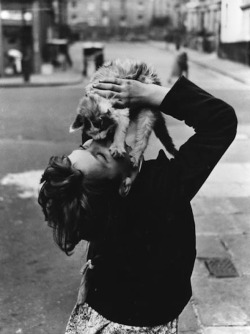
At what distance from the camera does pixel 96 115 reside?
63.7 inches

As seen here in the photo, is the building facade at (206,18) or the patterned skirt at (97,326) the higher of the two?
the building facade at (206,18)

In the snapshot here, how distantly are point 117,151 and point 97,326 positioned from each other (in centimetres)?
69

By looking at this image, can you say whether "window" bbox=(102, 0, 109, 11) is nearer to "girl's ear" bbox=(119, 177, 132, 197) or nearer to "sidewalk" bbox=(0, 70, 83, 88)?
"sidewalk" bbox=(0, 70, 83, 88)

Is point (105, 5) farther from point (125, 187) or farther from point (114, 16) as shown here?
point (125, 187)

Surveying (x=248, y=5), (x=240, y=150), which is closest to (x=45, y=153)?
(x=240, y=150)

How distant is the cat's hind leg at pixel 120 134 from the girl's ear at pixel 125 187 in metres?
0.10

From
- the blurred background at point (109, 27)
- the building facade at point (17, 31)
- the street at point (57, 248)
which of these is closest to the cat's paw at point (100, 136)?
the street at point (57, 248)

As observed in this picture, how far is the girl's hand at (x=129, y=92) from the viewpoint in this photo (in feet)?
5.21

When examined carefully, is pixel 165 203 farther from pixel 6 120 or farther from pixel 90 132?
pixel 6 120

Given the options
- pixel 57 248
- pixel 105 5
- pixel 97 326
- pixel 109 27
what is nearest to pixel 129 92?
pixel 97 326

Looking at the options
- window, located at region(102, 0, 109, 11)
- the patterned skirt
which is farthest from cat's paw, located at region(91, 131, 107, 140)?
window, located at region(102, 0, 109, 11)

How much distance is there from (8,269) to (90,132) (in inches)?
118

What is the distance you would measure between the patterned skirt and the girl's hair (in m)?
0.33

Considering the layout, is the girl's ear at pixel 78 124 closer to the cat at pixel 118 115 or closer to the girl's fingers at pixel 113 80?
the cat at pixel 118 115
